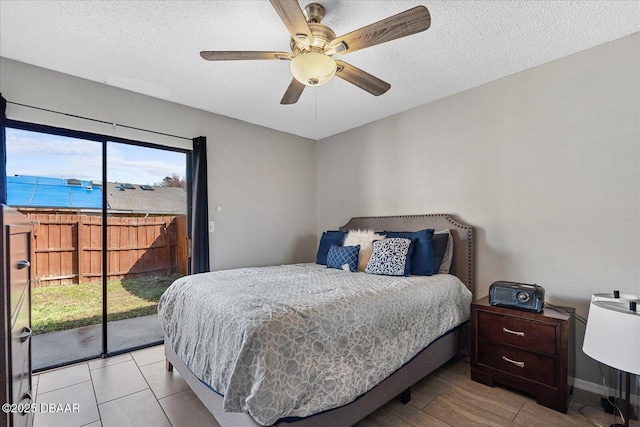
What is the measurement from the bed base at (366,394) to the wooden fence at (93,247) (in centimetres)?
113

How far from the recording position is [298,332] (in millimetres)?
1426

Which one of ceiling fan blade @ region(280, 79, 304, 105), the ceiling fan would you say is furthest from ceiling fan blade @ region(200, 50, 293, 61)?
ceiling fan blade @ region(280, 79, 304, 105)

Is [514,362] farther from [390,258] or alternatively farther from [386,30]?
[386,30]

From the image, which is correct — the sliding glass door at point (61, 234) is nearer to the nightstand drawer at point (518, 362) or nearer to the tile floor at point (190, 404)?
the tile floor at point (190, 404)

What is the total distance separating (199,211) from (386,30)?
2.58 metres

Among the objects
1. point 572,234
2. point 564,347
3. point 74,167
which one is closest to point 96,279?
point 74,167

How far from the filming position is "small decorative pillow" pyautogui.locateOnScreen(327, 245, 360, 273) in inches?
114

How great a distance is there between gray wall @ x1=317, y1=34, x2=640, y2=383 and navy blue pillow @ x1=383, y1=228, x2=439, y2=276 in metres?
0.49

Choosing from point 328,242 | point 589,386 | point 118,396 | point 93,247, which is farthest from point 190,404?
point 589,386

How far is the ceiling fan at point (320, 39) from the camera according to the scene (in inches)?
56.2

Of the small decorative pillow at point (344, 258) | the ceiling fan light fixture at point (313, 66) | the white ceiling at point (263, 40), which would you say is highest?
the white ceiling at point (263, 40)

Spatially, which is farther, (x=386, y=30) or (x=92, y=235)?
(x=92, y=235)

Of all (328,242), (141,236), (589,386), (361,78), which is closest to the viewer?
(361,78)

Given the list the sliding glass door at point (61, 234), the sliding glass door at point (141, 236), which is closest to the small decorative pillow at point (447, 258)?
the sliding glass door at point (141, 236)
